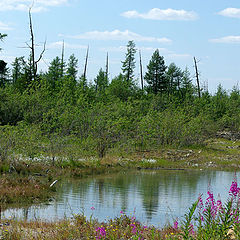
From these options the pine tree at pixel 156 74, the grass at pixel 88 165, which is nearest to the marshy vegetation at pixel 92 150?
the grass at pixel 88 165

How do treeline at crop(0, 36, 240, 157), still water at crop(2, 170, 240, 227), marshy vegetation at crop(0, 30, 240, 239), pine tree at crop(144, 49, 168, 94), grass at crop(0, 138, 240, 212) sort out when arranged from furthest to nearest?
pine tree at crop(144, 49, 168, 94) → treeline at crop(0, 36, 240, 157) → grass at crop(0, 138, 240, 212) → still water at crop(2, 170, 240, 227) → marshy vegetation at crop(0, 30, 240, 239)

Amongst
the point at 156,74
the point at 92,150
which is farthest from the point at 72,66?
the point at 92,150

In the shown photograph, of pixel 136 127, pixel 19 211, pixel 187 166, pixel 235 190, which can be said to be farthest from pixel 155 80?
pixel 235 190

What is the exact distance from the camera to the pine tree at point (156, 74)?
261 ft

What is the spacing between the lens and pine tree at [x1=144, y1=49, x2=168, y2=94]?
7969 centimetres

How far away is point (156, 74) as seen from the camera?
79562mm

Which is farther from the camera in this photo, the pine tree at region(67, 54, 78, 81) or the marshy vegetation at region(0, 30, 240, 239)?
the pine tree at region(67, 54, 78, 81)

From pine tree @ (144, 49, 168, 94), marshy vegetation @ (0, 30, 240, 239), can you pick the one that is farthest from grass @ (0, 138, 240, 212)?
pine tree @ (144, 49, 168, 94)

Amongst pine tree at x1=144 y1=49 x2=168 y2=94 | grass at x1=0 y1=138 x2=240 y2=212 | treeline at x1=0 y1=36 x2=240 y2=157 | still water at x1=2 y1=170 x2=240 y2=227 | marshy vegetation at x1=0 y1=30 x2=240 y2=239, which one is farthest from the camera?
pine tree at x1=144 y1=49 x2=168 y2=94

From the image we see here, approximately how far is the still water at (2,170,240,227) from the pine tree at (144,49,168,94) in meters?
53.5

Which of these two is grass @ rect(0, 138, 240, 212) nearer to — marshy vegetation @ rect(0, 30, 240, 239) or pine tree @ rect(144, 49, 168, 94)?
marshy vegetation @ rect(0, 30, 240, 239)

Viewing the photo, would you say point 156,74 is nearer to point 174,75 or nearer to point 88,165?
point 174,75

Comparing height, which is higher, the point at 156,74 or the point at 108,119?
the point at 156,74

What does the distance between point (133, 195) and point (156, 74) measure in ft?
203
